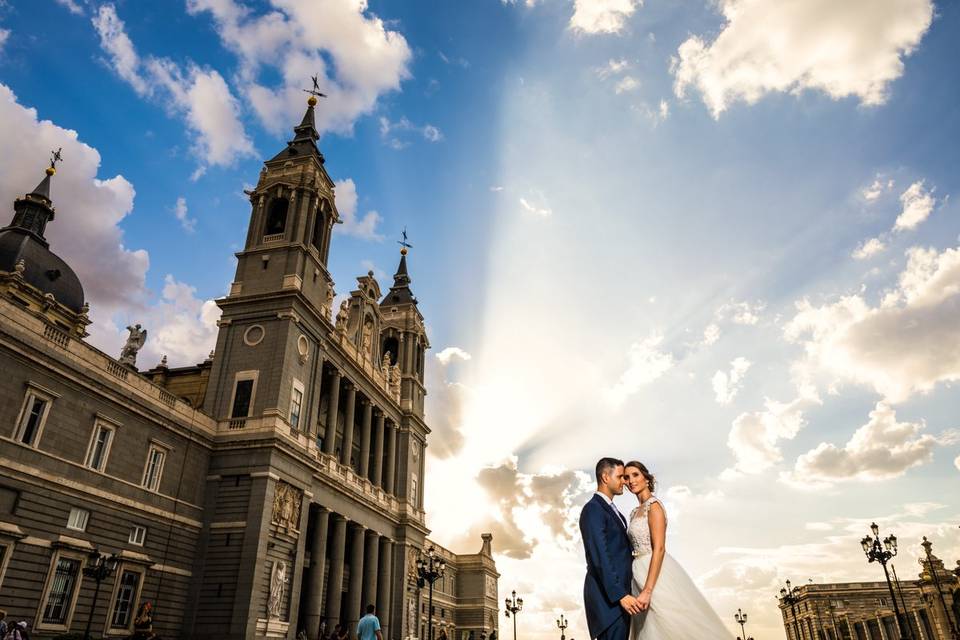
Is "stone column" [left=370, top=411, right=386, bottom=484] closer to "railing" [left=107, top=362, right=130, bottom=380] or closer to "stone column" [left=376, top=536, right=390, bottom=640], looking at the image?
"stone column" [left=376, top=536, right=390, bottom=640]

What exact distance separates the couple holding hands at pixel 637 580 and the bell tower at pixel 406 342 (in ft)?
150

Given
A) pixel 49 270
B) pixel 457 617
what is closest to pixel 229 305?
pixel 49 270

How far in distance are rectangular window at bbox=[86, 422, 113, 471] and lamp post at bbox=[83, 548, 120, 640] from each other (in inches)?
124

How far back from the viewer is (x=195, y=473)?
29.8 meters

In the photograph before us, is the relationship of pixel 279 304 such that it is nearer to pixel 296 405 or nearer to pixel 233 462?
pixel 296 405

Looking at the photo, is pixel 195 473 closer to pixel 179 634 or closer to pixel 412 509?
pixel 179 634

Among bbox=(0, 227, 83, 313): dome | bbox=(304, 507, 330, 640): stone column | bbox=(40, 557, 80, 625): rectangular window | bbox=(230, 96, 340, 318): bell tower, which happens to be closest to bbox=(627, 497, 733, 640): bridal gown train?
bbox=(40, 557, 80, 625): rectangular window

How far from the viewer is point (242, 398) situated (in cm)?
3262

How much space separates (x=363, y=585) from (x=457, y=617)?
103 ft

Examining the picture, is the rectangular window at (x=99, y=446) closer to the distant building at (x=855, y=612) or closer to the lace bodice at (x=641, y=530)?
the lace bodice at (x=641, y=530)

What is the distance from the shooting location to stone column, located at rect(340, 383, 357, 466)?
132ft

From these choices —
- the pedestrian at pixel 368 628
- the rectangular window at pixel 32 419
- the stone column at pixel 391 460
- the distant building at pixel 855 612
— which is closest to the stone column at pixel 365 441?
the stone column at pixel 391 460

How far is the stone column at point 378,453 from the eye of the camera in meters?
45.1

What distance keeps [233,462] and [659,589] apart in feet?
92.1
